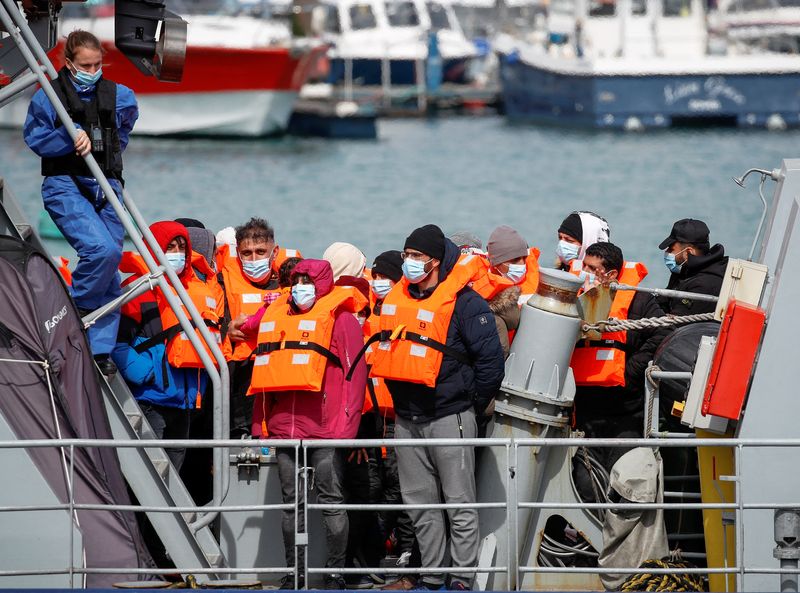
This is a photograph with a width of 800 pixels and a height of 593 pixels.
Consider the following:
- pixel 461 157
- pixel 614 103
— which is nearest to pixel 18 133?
pixel 461 157

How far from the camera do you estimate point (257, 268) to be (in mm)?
7465

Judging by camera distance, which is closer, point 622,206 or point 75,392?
point 75,392

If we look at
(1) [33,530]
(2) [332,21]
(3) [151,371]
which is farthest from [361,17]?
(1) [33,530]

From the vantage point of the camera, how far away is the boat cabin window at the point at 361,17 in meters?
59.3

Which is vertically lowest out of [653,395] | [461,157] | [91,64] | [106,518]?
[461,157]

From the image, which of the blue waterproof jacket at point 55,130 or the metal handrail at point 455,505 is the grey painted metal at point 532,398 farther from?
the blue waterproof jacket at point 55,130

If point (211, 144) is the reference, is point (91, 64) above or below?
above

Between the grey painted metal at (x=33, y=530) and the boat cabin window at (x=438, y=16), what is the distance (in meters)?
57.8

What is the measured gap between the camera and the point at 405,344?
6.27 metres

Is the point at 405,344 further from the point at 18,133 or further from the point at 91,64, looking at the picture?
the point at 18,133

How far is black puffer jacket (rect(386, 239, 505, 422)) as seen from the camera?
20.7 feet

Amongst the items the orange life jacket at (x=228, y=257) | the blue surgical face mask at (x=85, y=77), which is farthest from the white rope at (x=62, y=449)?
the orange life jacket at (x=228, y=257)

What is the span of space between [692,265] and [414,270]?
6.93 ft

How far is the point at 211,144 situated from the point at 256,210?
12.3 metres
